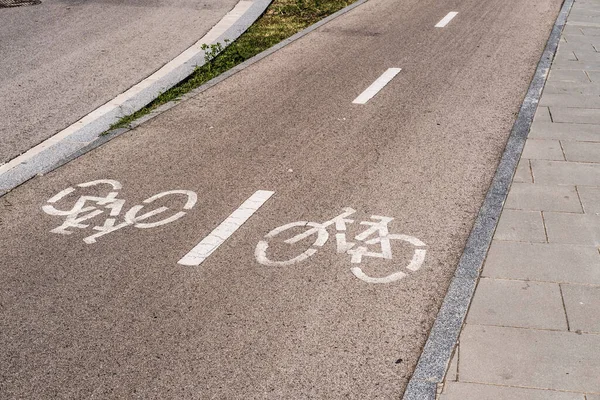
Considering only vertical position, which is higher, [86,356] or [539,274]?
[86,356]

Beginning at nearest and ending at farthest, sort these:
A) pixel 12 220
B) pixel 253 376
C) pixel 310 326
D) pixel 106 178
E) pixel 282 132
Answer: pixel 253 376
pixel 310 326
pixel 12 220
pixel 106 178
pixel 282 132

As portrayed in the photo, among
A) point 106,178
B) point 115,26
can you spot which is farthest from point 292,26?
point 106,178

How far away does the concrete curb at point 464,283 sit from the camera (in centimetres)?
446

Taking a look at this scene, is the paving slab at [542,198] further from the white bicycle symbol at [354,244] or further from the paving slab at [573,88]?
the paving slab at [573,88]

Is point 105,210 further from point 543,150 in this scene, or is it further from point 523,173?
point 543,150

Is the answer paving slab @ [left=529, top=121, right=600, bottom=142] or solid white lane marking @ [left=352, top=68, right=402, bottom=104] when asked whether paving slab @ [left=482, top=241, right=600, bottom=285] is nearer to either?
paving slab @ [left=529, top=121, right=600, bottom=142]

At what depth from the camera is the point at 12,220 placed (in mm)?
6746

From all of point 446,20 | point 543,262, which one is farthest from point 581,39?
point 543,262

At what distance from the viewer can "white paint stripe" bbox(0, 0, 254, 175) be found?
8.48m

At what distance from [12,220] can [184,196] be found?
1489 mm

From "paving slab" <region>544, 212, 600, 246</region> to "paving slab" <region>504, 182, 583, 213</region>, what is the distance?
0.46 feet

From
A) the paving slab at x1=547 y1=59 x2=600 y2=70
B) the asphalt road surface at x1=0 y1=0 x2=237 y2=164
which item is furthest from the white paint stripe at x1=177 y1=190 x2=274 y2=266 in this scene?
the paving slab at x1=547 y1=59 x2=600 y2=70

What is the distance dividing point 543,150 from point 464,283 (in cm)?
309

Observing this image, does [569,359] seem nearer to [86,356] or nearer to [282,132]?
[86,356]
